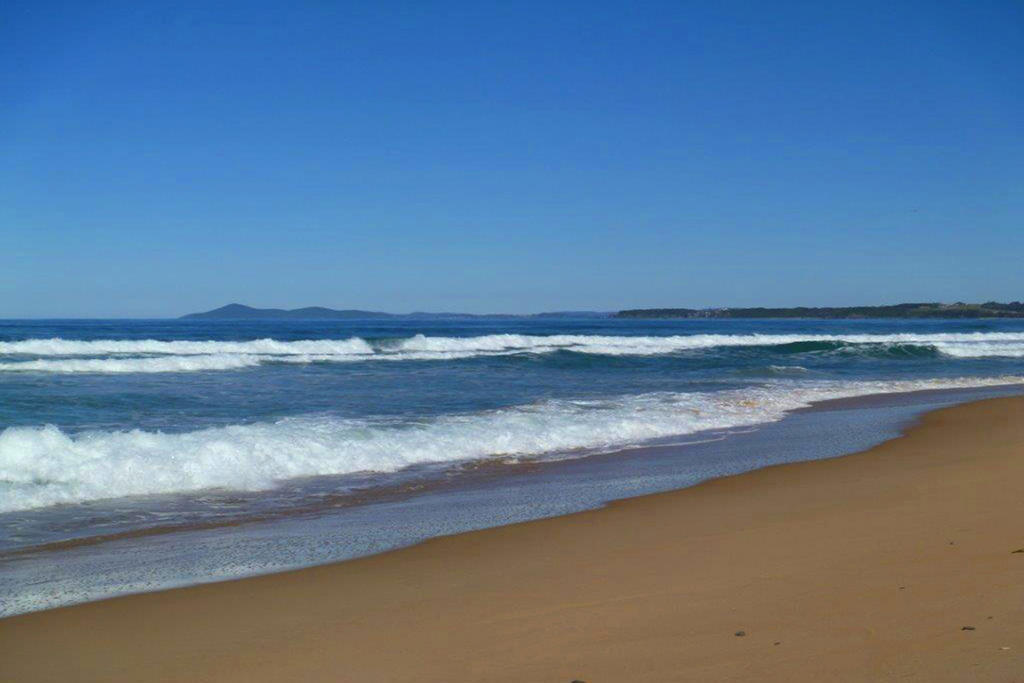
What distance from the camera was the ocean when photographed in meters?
5.93

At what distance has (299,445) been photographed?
9.60 metres

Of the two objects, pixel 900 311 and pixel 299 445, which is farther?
pixel 900 311

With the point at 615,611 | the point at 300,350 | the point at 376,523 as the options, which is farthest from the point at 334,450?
the point at 300,350

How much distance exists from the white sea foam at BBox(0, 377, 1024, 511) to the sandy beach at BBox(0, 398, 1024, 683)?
3.47 m

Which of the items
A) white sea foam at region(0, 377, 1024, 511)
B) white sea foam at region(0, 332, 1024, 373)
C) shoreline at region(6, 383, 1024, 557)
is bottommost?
shoreline at region(6, 383, 1024, 557)

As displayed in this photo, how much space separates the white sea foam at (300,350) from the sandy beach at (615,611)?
1949 cm

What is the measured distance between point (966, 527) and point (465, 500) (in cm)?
386

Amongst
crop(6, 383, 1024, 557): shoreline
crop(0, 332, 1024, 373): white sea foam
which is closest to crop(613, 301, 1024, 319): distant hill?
crop(0, 332, 1024, 373): white sea foam

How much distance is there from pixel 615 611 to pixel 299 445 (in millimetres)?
6205

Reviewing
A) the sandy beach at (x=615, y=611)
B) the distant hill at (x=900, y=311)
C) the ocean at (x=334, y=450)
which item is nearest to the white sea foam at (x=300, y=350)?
the ocean at (x=334, y=450)

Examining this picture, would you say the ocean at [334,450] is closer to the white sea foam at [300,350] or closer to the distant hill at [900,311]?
the white sea foam at [300,350]

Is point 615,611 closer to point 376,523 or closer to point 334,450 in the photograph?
point 376,523

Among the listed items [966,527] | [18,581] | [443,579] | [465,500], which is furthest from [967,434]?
[18,581]

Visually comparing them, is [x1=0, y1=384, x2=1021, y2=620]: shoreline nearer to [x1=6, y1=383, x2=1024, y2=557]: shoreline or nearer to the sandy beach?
[x1=6, y1=383, x2=1024, y2=557]: shoreline
